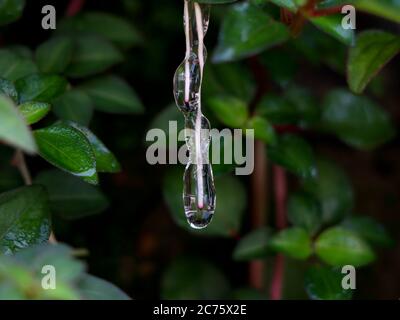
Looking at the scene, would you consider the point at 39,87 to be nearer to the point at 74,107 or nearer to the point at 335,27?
A: the point at 74,107

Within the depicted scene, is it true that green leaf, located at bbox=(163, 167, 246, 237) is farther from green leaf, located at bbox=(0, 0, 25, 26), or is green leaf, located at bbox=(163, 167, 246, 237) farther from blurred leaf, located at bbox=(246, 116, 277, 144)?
green leaf, located at bbox=(0, 0, 25, 26)

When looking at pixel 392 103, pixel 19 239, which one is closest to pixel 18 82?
pixel 19 239

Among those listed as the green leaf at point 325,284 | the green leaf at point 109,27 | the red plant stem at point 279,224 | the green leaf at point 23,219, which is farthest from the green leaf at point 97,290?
the green leaf at point 109,27

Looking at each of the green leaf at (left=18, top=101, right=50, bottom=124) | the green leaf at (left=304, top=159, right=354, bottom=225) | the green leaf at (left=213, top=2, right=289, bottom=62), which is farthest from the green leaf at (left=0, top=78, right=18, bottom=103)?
the green leaf at (left=304, top=159, right=354, bottom=225)

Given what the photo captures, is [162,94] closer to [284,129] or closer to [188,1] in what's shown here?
[284,129]

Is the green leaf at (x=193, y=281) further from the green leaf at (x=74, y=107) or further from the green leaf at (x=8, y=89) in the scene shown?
the green leaf at (x=8, y=89)

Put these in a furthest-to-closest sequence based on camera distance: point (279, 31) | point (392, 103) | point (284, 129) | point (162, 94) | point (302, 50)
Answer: point (392, 103), point (162, 94), point (302, 50), point (284, 129), point (279, 31)
